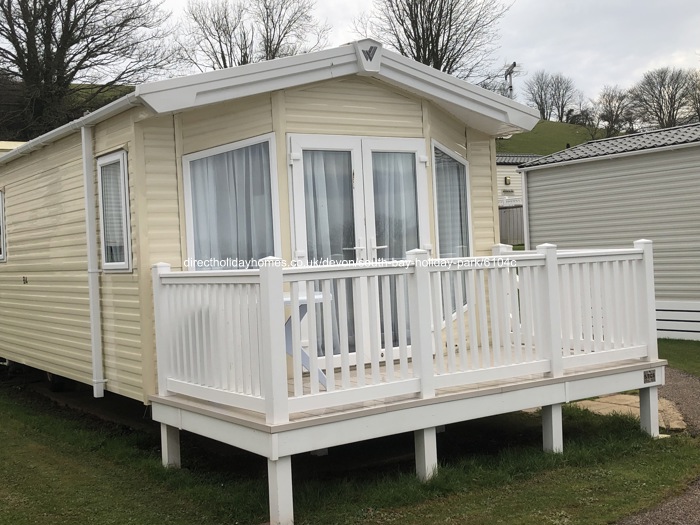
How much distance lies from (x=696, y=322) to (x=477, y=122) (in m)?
6.42

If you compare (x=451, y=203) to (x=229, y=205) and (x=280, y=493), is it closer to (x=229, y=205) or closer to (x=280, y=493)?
(x=229, y=205)

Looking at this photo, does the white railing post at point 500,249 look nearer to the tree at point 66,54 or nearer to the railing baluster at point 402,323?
the railing baluster at point 402,323

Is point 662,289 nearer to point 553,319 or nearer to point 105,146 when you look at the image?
point 553,319

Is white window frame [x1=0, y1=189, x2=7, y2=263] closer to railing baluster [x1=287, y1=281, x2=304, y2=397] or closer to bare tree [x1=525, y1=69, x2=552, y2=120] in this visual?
railing baluster [x1=287, y1=281, x2=304, y2=397]

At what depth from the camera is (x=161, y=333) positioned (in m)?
5.71

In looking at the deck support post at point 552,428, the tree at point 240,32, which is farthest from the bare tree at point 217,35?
the deck support post at point 552,428

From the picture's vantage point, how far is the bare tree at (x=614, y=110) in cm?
4453

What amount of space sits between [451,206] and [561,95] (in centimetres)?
5301

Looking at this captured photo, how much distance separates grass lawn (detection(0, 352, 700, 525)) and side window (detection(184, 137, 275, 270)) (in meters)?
1.67

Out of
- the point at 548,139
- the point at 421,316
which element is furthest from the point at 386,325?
the point at 548,139

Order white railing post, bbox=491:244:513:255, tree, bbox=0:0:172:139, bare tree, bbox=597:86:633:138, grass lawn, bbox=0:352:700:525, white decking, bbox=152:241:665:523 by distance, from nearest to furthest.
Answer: white decking, bbox=152:241:665:523
grass lawn, bbox=0:352:700:525
white railing post, bbox=491:244:513:255
tree, bbox=0:0:172:139
bare tree, bbox=597:86:633:138

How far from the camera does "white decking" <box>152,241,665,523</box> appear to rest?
4527mm

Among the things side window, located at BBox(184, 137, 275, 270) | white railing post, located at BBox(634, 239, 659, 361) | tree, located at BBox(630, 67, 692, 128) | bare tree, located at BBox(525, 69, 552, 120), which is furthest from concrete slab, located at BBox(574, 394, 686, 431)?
bare tree, located at BBox(525, 69, 552, 120)

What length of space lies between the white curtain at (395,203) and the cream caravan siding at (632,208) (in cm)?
670
